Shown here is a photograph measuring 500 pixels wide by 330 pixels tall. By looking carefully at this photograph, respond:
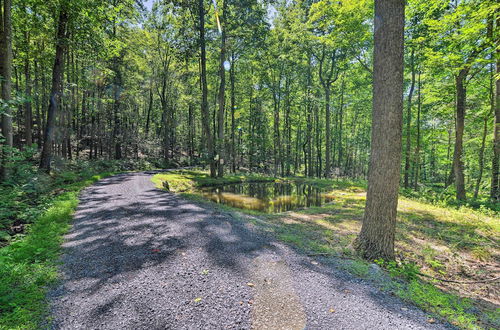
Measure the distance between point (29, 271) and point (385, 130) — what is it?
640 centimetres

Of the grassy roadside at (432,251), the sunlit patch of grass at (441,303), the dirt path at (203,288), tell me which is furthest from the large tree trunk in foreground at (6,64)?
the sunlit patch of grass at (441,303)

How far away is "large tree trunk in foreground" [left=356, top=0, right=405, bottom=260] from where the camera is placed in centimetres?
404

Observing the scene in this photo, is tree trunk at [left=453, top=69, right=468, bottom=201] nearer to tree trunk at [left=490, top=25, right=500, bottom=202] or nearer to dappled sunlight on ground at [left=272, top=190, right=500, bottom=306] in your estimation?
tree trunk at [left=490, top=25, right=500, bottom=202]

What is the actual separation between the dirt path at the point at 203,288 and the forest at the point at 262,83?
164 cm

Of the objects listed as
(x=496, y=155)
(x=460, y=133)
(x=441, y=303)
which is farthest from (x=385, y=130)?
(x=460, y=133)

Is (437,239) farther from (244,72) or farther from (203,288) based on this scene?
(244,72)

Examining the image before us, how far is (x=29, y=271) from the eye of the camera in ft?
10.9

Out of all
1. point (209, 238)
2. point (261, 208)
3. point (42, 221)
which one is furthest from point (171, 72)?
point (209, 238)

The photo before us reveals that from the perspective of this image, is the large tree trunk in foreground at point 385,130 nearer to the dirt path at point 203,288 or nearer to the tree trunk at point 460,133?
the dirt path at point 203,288

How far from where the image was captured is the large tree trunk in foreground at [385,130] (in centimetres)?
404

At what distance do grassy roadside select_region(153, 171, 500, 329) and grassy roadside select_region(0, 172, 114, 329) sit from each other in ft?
14.0

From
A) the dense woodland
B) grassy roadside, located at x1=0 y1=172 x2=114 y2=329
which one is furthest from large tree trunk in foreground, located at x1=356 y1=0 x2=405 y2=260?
grassy roadside, located at x1=0 y1=172 x2=114 y2=329

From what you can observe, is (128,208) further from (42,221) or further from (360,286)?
(360,286)

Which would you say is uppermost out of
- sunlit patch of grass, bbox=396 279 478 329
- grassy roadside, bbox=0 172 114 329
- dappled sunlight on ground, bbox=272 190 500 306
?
grassy roadside, bbox=0 172 114 329
